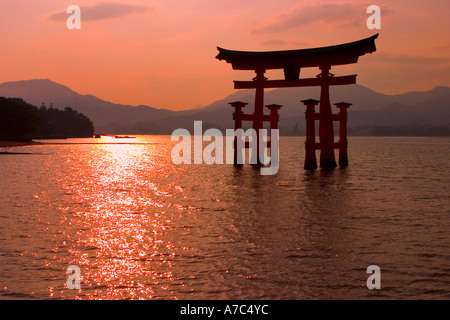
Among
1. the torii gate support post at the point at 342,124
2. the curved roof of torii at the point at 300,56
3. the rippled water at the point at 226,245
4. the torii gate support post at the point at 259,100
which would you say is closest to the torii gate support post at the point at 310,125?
the torii gate support post at the point at 342,124

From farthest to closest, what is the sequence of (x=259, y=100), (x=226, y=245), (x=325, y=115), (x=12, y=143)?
(x=12, y=143)
(x=259, y=100)
(x=325, y=115)
(x=226, y=245)

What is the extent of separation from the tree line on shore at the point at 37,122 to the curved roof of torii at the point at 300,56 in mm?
53589

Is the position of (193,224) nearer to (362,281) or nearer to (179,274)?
(179,274)

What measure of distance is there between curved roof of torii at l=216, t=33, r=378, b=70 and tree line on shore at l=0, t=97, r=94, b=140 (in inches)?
2110

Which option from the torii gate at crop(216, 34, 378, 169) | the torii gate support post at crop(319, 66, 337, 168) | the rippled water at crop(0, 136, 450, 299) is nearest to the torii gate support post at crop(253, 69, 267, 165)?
the torii gate at crop(216, 34, 378, 169)

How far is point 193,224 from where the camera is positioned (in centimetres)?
1202

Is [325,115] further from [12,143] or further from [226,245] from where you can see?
[12,143]

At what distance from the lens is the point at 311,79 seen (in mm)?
26547

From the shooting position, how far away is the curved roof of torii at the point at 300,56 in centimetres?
2392

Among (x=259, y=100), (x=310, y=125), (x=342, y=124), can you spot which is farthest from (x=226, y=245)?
(x=342, y=124)

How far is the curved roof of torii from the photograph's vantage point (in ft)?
78.5

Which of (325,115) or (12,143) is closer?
(325,115)

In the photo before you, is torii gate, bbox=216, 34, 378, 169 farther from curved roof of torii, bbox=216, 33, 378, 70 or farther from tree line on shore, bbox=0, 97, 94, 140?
tree line on shore, bbox=0, 97, 94, 140

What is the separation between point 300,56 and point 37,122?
6554 centimetres
